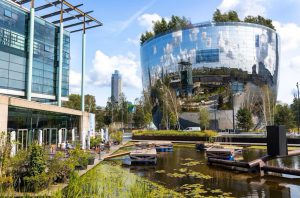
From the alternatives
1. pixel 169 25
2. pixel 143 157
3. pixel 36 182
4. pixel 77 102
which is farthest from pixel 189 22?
pixel 36 182

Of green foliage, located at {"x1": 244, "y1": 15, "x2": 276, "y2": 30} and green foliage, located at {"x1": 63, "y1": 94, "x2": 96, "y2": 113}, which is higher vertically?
green foliage, located at {"x1": 244, "y1": 15, "x2": 276, "y2": 30}

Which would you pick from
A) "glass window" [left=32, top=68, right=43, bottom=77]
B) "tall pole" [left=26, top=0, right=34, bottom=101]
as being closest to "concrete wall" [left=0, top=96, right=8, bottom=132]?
"tall pole" [left=26, top=0, right=34, bottom=101]

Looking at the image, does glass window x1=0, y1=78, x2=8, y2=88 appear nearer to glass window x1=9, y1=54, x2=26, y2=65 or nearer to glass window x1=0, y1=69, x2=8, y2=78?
glass window x1=0, y1=69, x2=8, y2=78

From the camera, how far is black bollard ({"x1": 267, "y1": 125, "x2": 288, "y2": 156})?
21.5 meters

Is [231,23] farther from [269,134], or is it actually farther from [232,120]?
[269,134]

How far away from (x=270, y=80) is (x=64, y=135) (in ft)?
280

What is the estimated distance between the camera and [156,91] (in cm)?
11119

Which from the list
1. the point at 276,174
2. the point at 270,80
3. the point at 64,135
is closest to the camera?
the point at 276,174

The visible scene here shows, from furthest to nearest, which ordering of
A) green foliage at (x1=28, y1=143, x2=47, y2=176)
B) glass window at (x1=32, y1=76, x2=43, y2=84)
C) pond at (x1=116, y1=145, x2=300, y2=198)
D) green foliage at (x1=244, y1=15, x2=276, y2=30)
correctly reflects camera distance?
green foliage at (x1=244, y1=15, x2=276, y2=30), glass window at (x1=32, y1=76, x2=43, y2=84), pond at (x1=116, y1=145, x2=300, y2=198), green foliage at (x1=28, y1=143, x2=47, y2=176)

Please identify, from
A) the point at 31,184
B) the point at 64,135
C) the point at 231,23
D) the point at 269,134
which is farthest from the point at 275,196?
the point at 231,23

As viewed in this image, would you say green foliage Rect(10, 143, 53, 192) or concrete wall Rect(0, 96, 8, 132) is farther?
concrete wall Rect(0, 96, 8, 132)

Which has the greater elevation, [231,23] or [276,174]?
[231,23]

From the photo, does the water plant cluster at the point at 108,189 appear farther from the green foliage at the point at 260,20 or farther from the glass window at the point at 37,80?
the green foliage at the point at 260,20

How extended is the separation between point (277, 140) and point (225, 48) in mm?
81952
